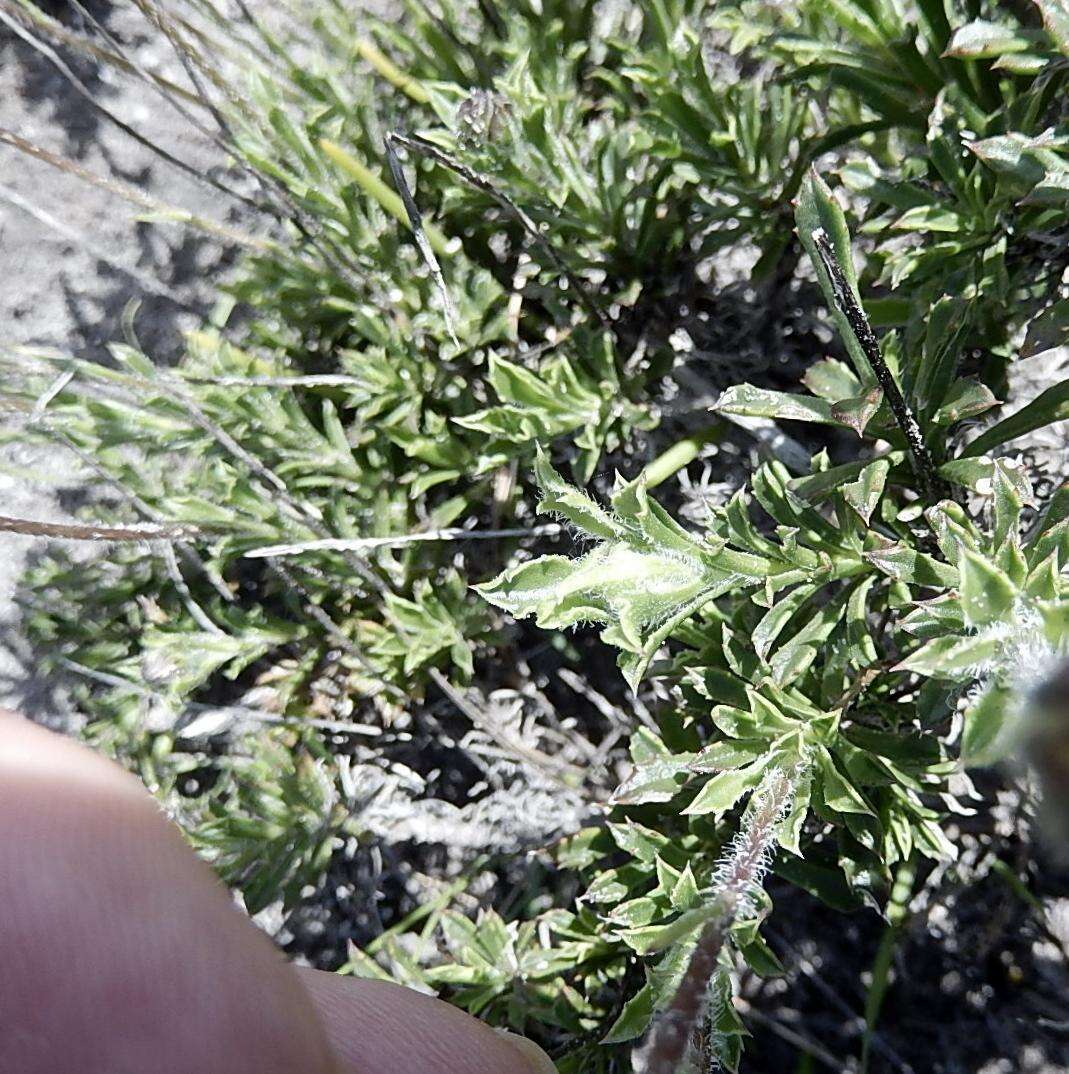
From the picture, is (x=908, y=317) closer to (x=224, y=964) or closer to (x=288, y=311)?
(x=288, y=311)

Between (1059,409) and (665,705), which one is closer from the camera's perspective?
(1059,409)

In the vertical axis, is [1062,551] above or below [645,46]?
below

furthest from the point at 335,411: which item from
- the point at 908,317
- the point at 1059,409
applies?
the point at 1059,409

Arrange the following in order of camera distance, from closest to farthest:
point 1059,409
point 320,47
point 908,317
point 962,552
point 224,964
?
point 962,552 → point 224,964 → point 1059,409 → point 908,317 → point 320,47

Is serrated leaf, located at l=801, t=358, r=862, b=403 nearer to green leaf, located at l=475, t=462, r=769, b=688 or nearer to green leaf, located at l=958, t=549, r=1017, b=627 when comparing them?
green leaf, located at l=475, t=462, r=769, b=688

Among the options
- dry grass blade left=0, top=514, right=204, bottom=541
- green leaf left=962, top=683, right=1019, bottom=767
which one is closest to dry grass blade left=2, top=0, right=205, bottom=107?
dry grass blade left=0, top=514, right=204, bottom=541
